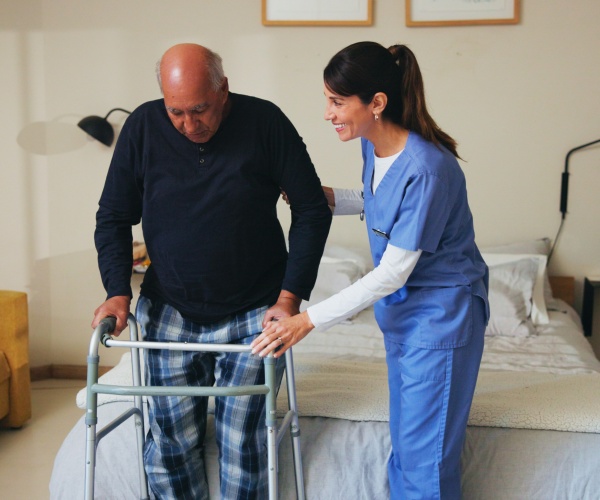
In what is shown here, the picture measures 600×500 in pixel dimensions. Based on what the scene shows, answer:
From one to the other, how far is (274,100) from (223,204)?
210cm

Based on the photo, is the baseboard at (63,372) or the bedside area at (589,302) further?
the baseboard at (63,372)

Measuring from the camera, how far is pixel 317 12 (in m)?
3.78

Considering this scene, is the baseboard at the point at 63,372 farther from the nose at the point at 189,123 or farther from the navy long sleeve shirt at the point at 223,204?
the nose at the point at 189,123

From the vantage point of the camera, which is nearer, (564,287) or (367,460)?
(367,460)

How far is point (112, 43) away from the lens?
12.9 ft

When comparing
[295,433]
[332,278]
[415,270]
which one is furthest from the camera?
[332,278]

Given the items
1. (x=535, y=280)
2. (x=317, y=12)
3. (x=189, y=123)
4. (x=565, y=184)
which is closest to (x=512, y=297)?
(x=535, y=280)

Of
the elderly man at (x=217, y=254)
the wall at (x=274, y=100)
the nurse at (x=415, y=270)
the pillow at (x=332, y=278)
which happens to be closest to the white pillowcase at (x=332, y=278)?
the pillow at (x=332, y=278)

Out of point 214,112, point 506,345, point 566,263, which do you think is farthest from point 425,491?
point 566,263

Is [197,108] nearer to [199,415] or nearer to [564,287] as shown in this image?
[199,415]

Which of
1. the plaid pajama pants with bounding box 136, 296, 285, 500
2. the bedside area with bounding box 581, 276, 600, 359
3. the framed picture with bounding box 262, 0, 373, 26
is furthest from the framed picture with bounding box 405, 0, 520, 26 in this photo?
the plaid pajama pants with bounding box 136, 296, 285, 500

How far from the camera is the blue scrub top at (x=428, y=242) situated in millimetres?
1732

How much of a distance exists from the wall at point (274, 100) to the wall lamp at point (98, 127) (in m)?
0.11

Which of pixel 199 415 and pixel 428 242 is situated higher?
pixel 428 242
